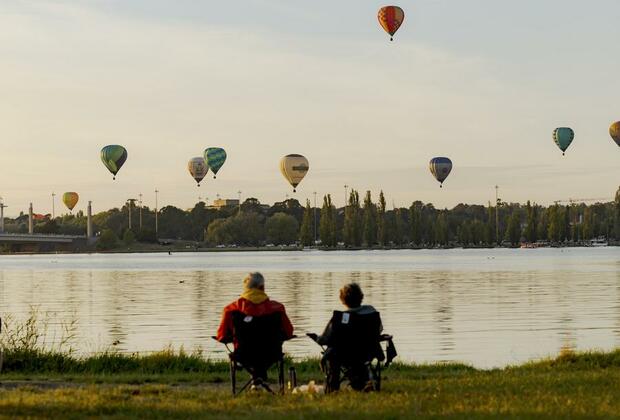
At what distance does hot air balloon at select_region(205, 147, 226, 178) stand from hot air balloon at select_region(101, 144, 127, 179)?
9.41m

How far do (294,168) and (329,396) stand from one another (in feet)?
388

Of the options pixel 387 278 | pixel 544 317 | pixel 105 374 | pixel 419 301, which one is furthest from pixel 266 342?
pixel 387 278

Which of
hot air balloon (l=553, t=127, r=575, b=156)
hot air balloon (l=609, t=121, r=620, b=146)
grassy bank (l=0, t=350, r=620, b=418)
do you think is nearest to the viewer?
grassy bank (l=0, t=350, r=620, b=418)

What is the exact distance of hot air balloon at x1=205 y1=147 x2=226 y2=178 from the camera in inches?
5295

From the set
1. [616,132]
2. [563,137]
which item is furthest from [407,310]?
[563,137]

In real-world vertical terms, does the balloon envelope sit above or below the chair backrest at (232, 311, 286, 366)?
above

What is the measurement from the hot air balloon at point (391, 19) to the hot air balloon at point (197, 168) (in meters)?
65.0

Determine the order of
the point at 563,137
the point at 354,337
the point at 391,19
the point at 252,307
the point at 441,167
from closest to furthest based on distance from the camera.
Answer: the point at 354,337 < the point at 252,307 < the point at 391,19 < the point at 563,137 < the point at 441,167

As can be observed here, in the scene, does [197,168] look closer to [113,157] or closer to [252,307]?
[113,157]

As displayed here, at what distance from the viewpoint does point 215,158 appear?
134625 mm

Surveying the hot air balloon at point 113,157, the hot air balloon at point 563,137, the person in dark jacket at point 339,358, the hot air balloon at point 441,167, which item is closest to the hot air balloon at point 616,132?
the hot air balloon at point 563,137

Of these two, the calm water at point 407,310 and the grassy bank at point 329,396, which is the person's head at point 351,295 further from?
the calm water at point 407,310

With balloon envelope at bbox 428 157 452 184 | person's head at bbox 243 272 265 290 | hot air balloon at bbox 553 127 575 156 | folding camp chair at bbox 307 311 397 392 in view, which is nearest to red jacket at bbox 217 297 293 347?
person's head at bbox 243 272 265 290

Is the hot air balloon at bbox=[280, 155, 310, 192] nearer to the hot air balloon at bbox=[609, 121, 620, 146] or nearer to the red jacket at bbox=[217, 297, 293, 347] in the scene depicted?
the hot air balloon at bbox=[609, 121, 620, 146]
